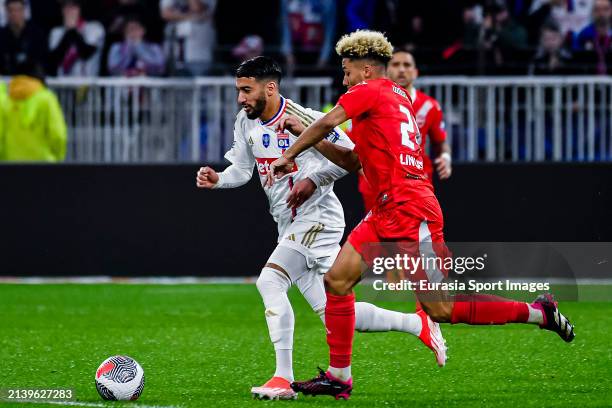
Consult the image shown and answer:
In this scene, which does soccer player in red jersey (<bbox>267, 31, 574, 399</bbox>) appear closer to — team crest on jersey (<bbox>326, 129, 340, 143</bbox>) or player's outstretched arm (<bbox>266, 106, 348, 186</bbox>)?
player's outstretched arm (<bbox>266, 106, 348, 186</bbox>)

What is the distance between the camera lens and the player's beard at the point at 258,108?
782 centimetres

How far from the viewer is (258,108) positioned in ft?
25.7

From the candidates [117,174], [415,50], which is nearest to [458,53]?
[415,50]

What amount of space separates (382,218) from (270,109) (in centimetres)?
109

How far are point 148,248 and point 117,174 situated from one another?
856 millimetres

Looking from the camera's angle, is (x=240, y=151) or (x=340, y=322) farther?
(x=240, y=151)

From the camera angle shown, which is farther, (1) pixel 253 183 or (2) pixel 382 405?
(1) pixel 253 183

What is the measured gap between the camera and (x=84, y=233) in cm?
1427

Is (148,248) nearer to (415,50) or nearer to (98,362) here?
(415,50)

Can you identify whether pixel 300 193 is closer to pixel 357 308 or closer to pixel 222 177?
pixel 222 177

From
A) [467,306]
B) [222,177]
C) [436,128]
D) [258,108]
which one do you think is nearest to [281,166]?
[258,108]

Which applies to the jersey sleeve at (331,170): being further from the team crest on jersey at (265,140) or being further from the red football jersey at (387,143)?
the team crest on jersey at (265,140)

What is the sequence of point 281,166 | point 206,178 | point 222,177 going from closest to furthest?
point 281,166 < point 206,178 < point 222,177

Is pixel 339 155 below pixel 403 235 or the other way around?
the other way around
